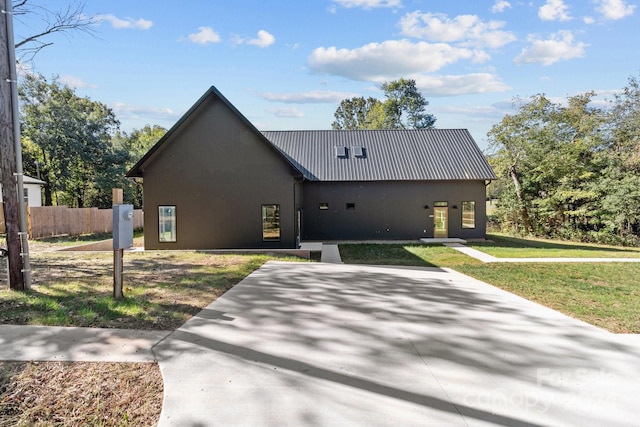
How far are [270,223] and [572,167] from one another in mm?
18913

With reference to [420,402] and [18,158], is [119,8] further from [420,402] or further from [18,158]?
[420,402]

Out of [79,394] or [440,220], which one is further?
[440,220]

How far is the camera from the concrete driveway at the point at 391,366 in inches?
108

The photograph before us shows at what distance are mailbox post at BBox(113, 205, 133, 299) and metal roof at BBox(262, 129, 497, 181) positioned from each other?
1316cm

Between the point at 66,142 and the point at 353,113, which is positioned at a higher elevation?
the point at 353,113

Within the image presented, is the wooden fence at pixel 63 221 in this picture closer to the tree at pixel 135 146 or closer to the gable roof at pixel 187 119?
the gable roof at pixel 187 119

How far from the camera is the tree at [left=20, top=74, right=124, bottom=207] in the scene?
24609 mm

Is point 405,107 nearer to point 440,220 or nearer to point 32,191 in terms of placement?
point 440,220

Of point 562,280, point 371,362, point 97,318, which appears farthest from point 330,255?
point 371,362

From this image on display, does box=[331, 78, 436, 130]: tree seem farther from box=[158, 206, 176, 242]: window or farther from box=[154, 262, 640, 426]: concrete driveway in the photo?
box=[154, 262, 640, 426]: concrete driveway

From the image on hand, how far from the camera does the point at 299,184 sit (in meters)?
17.0

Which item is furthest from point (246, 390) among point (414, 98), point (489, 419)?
point (414, 98)

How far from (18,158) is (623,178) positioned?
2558cm

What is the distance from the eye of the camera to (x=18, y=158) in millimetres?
5879
